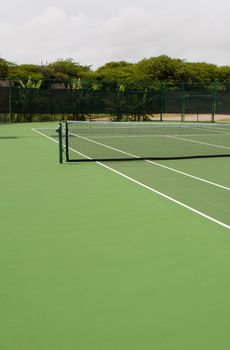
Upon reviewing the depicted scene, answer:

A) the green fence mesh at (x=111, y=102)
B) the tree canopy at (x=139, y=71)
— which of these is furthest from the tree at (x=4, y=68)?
the green fence mesh at (x=111, y=102)

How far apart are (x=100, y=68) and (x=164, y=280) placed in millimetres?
77204

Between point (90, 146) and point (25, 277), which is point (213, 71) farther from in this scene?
point (25, 277)

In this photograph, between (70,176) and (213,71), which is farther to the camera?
(213,71)

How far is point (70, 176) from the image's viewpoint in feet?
35.2

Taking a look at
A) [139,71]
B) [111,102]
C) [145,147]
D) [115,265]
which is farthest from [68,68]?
[115,265]

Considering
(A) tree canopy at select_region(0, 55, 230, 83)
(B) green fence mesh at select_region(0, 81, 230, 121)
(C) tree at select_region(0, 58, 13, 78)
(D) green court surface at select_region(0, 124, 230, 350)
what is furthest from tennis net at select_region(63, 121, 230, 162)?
(C) tree at select_region(0, 58, 13, 78)

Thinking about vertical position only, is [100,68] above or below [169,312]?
above

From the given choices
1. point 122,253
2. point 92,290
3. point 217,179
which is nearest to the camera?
point 92,290

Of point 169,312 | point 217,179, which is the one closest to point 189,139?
point 217,179

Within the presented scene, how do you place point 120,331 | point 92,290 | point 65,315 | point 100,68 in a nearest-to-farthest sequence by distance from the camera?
point 120,331
point 65,315
point 92,290
point 100,68

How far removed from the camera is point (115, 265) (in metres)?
5.04

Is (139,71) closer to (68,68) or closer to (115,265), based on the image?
(68,68)

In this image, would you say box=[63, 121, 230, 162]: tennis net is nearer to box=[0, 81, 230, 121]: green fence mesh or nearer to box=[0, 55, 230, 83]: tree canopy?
box=[0, 81, 230, 121]: green fence mesh

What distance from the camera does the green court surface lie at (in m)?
3.58
